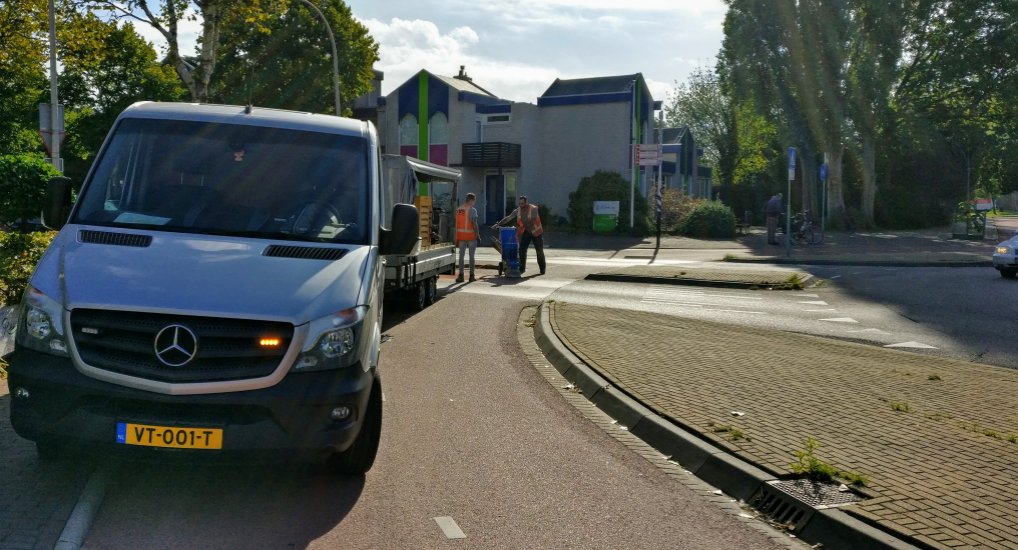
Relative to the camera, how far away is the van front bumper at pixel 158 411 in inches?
185

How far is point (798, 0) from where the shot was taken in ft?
135

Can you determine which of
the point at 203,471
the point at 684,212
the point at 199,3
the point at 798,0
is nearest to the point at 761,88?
the point at 798,0

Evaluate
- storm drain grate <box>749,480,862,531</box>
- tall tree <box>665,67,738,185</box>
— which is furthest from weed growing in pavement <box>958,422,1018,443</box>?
tall tree <box>665,67,738,185</box>

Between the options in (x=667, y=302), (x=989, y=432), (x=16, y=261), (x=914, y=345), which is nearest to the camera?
(x=989, y=432)

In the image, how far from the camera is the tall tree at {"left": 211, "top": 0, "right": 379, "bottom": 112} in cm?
4653

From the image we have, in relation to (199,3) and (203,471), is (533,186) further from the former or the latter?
(203,471)

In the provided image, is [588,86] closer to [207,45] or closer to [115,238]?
[207,45]

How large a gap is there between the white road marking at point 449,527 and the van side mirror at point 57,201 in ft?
10.2

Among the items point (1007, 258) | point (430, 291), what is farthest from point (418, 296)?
point (1007, 258)

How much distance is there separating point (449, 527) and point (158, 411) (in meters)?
1.54

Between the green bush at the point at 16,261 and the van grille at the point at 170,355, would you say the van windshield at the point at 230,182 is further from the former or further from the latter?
the green bush at the point at 16,261

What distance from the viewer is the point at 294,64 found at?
47.1m

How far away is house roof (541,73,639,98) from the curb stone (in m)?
38.4

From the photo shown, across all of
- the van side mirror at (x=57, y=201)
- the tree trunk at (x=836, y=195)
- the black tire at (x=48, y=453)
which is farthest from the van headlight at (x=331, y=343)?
the tree trunk at (x=836, y=195)
